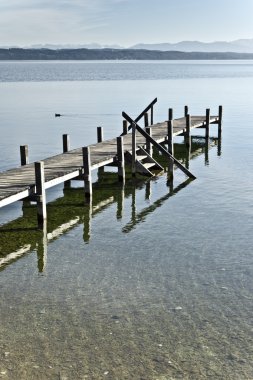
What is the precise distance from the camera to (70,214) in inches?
733

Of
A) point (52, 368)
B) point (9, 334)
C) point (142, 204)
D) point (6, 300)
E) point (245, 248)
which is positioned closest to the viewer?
point (52, 368)

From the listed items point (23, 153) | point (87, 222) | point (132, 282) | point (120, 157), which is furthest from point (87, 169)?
point (132, 282)

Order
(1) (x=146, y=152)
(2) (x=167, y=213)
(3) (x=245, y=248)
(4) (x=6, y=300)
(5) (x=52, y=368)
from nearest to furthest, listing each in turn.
A: 1. (5) (x=52, y=368)
2. (4) (x=6, y=300)
3. (3) (x=245, y=248)
4. (2) (x=167, y=213)
5. (1) (x=146, y=152)

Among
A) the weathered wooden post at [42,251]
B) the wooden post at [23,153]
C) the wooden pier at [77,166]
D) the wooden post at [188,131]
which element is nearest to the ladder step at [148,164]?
the wooden pier at [77,166]

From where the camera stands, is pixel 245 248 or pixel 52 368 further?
pixel 245 248

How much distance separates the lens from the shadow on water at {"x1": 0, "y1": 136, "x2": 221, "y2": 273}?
15.2 meters

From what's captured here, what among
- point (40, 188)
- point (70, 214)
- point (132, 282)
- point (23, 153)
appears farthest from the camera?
point (23, 153)

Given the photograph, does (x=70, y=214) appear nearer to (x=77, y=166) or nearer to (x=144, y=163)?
(x=77, y=166)

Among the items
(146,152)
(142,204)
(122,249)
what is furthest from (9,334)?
(146,152)

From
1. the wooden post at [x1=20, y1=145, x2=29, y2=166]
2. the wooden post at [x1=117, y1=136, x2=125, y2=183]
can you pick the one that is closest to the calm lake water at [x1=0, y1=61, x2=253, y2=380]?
the wooden post at [x1=117, y1=136, x2=125, y2=183]

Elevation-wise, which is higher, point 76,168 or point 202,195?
point 76,168

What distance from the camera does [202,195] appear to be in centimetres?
2128

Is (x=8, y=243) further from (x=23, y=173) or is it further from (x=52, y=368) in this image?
(x=52, y=368)

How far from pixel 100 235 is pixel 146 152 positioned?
367 inches
